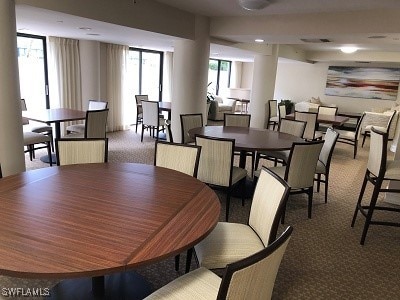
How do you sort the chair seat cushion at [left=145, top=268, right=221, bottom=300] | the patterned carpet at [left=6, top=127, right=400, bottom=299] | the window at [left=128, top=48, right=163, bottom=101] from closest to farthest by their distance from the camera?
the chair seat cushion at [left=145, top=268, right=221, bottom=300], the patterned carpet at [left=6, top=127, right=400, bottom=299], the window at [left=128, top=48, right=163, bottom=101]

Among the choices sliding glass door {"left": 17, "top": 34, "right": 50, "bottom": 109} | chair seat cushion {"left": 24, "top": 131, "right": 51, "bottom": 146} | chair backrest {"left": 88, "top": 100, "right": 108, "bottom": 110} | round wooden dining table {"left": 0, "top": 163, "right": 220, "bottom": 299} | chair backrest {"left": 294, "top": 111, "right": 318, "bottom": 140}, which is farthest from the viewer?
sliding glass door {"left": 17, "top": 34, "right": 50, "bottom": 109}

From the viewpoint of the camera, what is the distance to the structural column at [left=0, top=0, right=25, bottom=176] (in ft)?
8.93

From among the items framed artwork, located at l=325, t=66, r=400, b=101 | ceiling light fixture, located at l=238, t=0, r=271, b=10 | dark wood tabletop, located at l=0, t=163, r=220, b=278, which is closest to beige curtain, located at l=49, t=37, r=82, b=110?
ceiling light fixture, located at l=238, t=0, r=271, b=10

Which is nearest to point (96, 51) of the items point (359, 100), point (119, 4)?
point (119, 4)

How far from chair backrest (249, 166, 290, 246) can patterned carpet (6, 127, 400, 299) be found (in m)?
0.57

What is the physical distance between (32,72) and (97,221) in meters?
5.78

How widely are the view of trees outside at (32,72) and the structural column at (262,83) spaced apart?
15.2ft

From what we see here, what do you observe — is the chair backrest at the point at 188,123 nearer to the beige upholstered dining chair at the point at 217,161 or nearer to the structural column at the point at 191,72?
the structural column at the point at 191,72

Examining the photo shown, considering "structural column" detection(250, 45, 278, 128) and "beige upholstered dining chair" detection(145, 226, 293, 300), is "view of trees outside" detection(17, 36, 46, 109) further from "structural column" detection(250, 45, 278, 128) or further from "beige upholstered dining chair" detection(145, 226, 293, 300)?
"beige upholstered dining chair" detection(145, 226, 293, 300)

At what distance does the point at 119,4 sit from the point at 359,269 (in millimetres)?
3746

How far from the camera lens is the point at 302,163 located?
309 centimetres

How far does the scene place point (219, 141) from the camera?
9.86 feet

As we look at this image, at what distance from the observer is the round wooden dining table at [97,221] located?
1.22m

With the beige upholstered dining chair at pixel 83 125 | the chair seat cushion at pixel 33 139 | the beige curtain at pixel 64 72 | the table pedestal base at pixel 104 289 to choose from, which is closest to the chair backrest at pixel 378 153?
the table pedestal base at pixel 104 289
